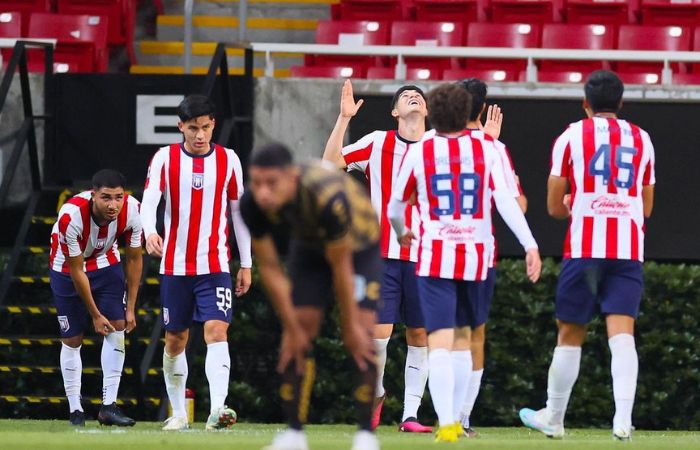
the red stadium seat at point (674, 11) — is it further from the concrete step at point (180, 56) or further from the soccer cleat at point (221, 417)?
the soccer cleat at point (221, 417)

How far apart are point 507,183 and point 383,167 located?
2.29m

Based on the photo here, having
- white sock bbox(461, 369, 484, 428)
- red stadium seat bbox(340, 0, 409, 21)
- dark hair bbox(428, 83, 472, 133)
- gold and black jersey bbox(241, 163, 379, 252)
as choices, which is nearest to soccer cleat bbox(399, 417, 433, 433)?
white sock bbox(461, 369, 484, 428)

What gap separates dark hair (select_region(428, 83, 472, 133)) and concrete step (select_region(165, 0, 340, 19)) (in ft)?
32.7

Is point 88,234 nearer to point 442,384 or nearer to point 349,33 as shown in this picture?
point 442,384

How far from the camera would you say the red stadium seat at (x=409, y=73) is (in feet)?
53.8

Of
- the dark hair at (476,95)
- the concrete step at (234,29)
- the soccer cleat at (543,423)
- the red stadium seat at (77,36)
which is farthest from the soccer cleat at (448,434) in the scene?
the concrete step at (234,29)

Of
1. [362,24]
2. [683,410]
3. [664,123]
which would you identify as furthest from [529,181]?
[362,24]

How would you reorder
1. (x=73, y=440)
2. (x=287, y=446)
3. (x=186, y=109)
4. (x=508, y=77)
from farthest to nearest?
(x=508, y=77), (x=186, y=109), (x=73, y=440), (x=287, y=446)

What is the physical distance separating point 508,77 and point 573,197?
24.1ft

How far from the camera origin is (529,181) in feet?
48.9

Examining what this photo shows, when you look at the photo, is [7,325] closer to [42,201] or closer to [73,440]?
[42,201]

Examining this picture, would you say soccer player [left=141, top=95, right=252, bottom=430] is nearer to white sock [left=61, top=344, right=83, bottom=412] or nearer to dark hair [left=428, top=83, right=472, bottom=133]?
white sock [left=61, top=344, right=83, bottom=412]

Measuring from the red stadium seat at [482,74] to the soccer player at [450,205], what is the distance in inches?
279

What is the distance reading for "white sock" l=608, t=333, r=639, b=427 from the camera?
30.2 feet
